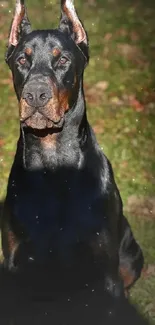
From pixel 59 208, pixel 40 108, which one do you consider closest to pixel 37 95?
pixel 40 108

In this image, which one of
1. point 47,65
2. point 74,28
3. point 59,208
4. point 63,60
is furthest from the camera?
point 74,28

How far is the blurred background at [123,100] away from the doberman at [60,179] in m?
1.20

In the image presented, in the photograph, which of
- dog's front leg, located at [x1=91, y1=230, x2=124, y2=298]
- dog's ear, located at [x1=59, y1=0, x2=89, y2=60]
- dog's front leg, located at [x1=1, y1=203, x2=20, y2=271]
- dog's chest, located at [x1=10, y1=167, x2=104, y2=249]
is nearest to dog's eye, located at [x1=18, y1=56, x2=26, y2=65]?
dog's ear, located at [x1=59, y1=0, x2=89, y2=60]

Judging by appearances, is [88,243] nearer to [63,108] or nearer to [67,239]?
[67,239]

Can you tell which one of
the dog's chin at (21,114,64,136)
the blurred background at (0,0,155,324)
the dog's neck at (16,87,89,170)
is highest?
the dog's chin at (21,114,64,136)

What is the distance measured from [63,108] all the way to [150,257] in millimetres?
2242

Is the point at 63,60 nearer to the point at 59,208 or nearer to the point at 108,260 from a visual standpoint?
the point at 59,208

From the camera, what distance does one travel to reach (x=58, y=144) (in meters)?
5.79

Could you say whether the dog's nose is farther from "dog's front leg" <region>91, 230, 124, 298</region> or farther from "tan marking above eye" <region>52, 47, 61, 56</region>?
"dog's front leg" <region>91, 230, 124, 298</region>

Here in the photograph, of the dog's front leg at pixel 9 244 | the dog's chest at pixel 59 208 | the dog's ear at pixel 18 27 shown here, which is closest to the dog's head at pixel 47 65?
the dog's ear at pixel 18 27

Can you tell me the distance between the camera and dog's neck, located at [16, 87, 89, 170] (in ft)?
18.7

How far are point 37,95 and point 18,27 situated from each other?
84 cm

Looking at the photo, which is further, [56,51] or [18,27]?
[18,27]

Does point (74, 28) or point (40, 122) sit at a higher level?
point (74, 28)
